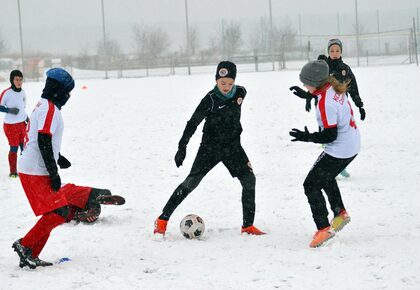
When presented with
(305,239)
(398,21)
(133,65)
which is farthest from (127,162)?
(398,21)

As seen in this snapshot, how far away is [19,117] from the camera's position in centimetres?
1078

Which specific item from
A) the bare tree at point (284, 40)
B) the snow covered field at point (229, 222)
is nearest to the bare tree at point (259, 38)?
the bare tree at point (284, 40)

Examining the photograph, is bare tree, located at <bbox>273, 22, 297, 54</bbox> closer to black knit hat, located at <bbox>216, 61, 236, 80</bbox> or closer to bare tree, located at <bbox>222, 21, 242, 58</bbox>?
bare tree, located at <bbox>222, 21, 242, 58</bbox>

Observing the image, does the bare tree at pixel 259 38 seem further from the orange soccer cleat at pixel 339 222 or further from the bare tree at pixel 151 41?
the orange soccer cleat at pixel 339 222

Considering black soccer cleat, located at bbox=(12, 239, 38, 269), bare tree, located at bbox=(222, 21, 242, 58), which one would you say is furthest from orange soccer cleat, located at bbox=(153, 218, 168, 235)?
bare tree, located at bbox=(222, 21, 242, 58)

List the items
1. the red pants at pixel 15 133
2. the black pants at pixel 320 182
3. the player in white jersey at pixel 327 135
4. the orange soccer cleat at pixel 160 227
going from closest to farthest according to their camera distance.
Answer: the player in white jersey at pixel 327 135
the black pants at pixel 320 182
the orange soccer cleat at pixel 160 227
the red pants at pixel 15 133

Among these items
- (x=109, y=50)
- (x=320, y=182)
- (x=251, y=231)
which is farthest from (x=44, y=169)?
(x=109, y=50)

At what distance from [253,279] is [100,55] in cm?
4182

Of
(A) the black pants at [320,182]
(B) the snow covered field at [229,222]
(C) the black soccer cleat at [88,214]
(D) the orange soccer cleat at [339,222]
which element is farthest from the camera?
(C) the black soccer cleat at [88,214]

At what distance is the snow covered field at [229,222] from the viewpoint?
16.7ft

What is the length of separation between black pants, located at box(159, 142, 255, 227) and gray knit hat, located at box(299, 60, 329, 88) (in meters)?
1.16

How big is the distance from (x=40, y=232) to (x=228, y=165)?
2.20 m

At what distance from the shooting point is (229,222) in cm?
714

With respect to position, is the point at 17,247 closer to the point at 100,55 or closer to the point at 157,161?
the point at 157,161
